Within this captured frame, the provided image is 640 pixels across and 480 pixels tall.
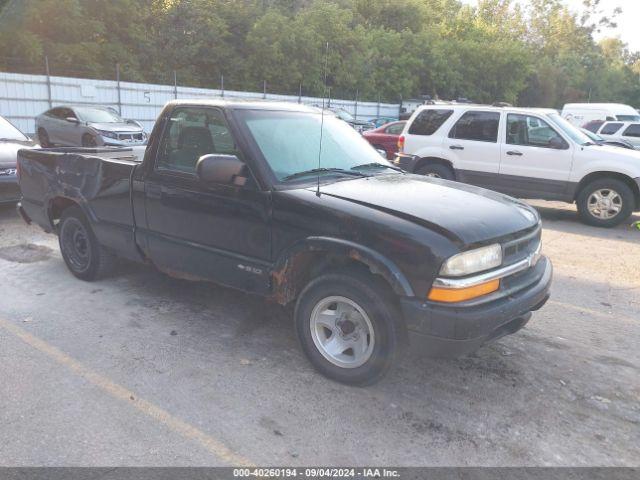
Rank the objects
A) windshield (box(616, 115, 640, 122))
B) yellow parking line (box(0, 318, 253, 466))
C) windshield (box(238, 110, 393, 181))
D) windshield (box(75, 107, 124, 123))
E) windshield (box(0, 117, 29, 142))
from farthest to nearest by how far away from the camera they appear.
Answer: windshield (box(616, 115, 640, 122)), windshield (box(75, 107, 124, 123)), windshield (box(0, 117, 29, 142)), windshield (box(238, 110, 393, 181)), yellow parking line (box(0, 318, 253, 466))

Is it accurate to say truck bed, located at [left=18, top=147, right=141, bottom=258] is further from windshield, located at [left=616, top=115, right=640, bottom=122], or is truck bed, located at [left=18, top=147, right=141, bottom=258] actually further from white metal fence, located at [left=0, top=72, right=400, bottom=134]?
windshield, located at [left=616, top=115, right=640, bottom=122]

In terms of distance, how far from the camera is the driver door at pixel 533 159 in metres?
8.80

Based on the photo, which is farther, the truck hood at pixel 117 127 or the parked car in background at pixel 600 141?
the truck hood at pixel 117 127

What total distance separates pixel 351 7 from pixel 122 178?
4335cm

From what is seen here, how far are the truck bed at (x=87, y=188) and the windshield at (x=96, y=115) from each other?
10.4 metres

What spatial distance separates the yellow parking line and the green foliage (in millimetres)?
23440

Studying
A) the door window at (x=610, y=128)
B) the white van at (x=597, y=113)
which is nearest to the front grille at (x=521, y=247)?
the door window at (x=610, y=128)

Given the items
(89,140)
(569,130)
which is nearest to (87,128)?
(89,140)

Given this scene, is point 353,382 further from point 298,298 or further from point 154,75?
point 154,75

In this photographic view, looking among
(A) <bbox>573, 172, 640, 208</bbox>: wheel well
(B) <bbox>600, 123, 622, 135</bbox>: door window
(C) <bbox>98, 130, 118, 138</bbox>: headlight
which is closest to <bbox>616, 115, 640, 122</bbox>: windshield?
(B) <bbox>600, 123, 622, 135</bbox>: door window

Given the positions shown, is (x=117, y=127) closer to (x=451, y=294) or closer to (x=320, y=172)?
(x=320, y=172)

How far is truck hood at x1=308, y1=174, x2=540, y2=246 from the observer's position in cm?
314

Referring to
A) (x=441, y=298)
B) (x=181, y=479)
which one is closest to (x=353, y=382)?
(x=441, y=298)

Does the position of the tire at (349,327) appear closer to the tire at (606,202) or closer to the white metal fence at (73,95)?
the tire at (606,202)
